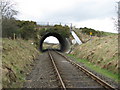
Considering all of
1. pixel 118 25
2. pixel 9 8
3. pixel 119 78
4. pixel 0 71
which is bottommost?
pixel 119 78

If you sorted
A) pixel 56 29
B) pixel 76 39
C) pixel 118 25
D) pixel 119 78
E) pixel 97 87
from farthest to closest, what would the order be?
pixel 56 29
pixel 76 39
pixel 118 25
pixel 119 78
pixel 97 87

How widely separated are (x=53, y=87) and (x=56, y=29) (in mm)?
40663

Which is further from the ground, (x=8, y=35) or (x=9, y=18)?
(x=9, y=18)

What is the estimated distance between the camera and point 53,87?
33.1ft

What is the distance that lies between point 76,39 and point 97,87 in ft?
110

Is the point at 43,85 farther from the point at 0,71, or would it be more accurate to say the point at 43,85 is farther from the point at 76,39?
the point at 76,39

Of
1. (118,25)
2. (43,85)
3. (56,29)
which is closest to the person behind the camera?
(43,85)

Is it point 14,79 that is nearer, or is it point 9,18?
point 14,79

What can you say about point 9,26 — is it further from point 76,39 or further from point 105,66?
point 105,66

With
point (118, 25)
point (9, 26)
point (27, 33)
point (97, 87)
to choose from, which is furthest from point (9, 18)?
point (97, 87)

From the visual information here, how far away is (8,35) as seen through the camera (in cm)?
3250

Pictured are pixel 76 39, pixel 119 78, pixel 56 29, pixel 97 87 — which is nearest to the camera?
pixel 97 87

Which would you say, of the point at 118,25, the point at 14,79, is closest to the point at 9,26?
the point at 118,25

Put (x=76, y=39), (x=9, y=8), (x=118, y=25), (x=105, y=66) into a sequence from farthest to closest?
(x=76, y=39)
(x=9, y=8)
(x=118, y=25)
(x=105, y=66)
